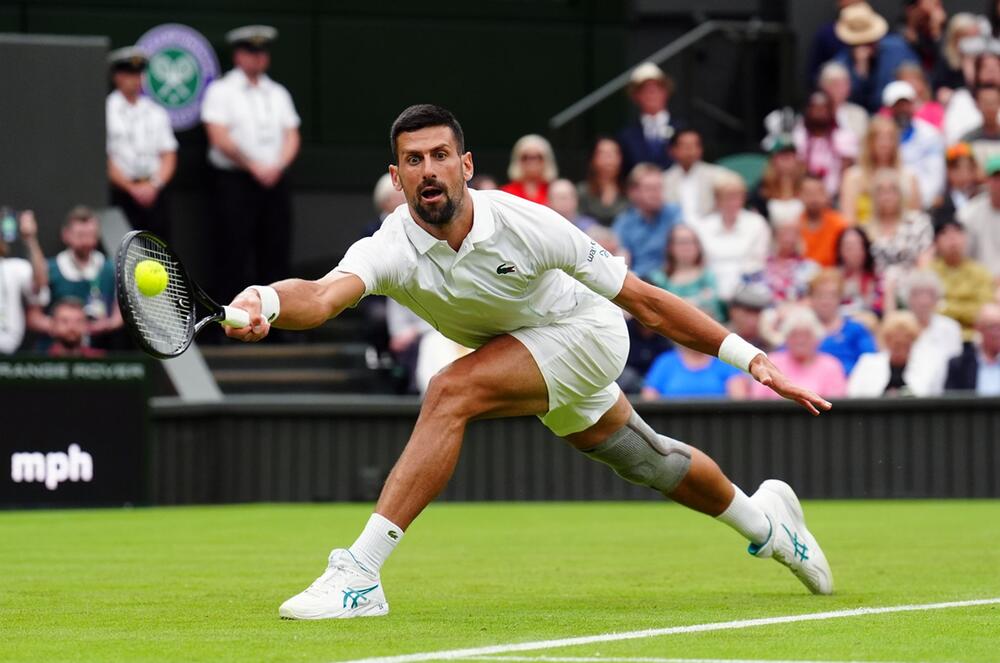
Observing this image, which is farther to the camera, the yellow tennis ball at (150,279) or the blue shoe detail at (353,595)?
the blue shoe detail at (353,595)

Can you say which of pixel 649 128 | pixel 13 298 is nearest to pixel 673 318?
pixel 13 298

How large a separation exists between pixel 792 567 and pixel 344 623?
205cm

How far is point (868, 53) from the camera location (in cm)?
1906

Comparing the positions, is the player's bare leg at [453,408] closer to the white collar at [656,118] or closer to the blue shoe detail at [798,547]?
the blue shoe detail at [798,547]

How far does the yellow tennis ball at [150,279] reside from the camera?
20.0ft

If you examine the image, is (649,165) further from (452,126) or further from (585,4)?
(452,126)

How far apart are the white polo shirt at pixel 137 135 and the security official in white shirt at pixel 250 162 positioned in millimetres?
384

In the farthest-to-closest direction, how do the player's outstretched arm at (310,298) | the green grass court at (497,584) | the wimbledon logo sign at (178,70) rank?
the wimbledon logo sign at (178,70) → the player's outstretched arm at (310,298) → the green grass court at (497,584)

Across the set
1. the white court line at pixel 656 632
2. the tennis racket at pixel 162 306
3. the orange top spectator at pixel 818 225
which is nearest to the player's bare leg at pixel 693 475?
the white court line at pixel 656 632

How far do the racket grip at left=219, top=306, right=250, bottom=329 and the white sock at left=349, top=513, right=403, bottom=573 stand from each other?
3.20ft

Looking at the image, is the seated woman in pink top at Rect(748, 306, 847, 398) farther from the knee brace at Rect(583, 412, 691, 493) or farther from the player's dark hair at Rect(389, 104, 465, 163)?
the player's dark hair at Rect(389, 104, 465, 163)

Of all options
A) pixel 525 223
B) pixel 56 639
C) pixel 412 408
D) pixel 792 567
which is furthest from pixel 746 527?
pixel 412 408

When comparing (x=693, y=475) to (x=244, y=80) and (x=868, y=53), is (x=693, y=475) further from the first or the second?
(x=868, y=53)

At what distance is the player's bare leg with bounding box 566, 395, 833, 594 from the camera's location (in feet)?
25.0
